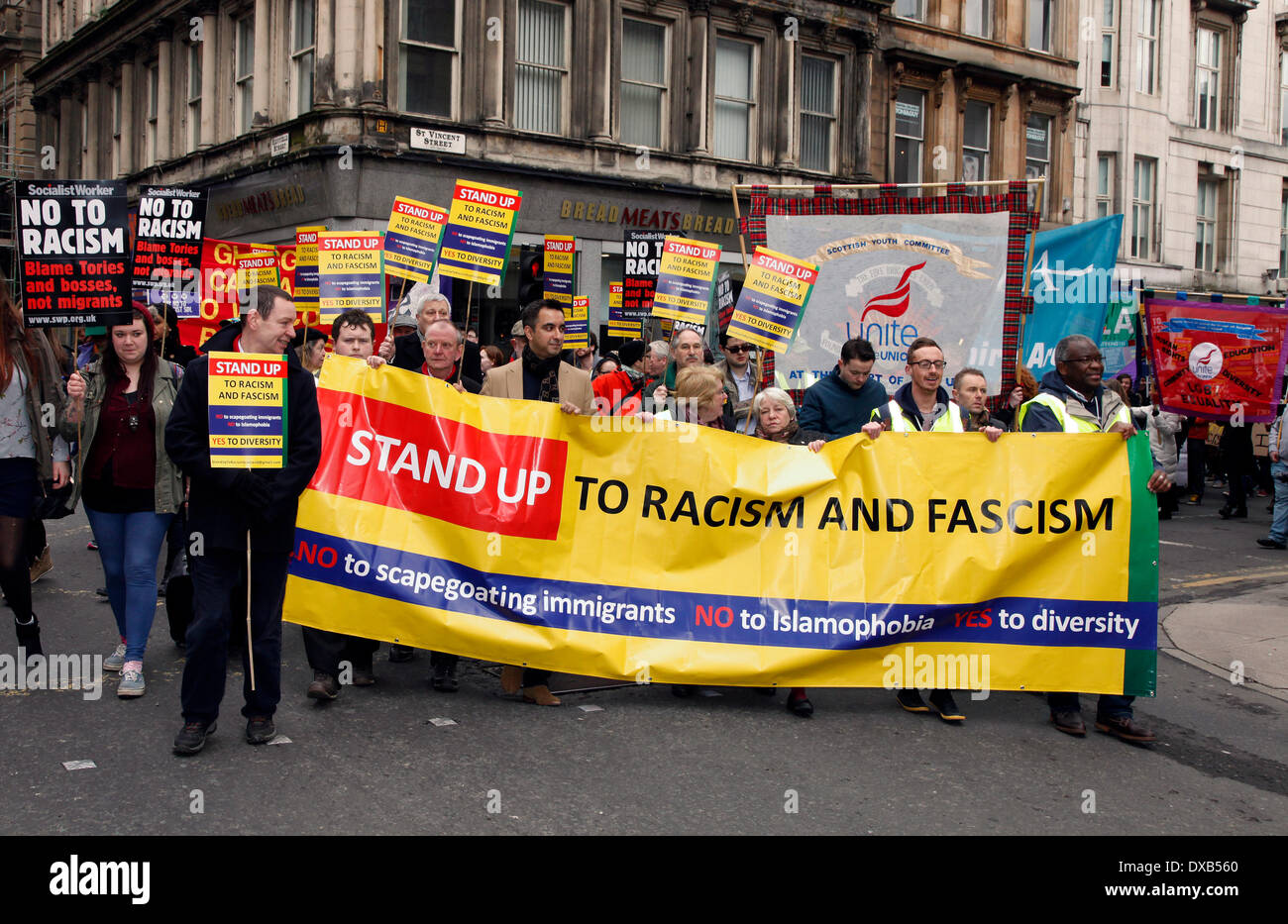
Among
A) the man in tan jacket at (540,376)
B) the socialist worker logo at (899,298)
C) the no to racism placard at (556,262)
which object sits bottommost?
the man in tan jacket at (540,376)

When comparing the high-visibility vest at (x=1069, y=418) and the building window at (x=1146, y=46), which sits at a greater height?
the building window at (x=1146, y=46)

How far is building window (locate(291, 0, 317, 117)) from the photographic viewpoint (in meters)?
20.1

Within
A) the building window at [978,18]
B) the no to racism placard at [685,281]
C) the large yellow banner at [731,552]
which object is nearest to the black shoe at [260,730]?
the large yellow banner at [731,552]

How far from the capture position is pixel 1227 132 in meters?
32.8

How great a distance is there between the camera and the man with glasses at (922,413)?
613 centimetres

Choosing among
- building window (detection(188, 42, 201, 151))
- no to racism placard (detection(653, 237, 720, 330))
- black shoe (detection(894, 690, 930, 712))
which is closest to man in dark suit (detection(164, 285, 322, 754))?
black shoe (detection(894, 690, 930, 712))

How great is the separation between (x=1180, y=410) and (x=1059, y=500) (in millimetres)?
10030

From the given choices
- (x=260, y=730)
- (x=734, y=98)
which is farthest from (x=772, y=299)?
(x=734, y=98)

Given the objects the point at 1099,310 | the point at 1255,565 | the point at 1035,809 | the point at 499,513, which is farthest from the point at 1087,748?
the point at 1255,565

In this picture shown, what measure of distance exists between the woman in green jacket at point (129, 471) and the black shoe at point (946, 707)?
4.02 meters

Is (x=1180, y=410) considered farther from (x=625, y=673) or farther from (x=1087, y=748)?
(x=625, y=673)

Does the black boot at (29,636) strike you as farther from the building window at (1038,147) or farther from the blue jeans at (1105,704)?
the building window at (1038,147)

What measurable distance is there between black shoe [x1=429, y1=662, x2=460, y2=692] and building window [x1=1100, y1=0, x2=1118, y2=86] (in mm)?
29110

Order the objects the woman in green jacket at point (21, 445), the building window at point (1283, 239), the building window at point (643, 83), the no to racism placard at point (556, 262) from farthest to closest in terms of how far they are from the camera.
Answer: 1. the building window at point (1283, 239)
2. the building window at point (643, 83)
3. the no to racism placard at point (556, 262)
4. the woman in green jacket at point (21, 445)
